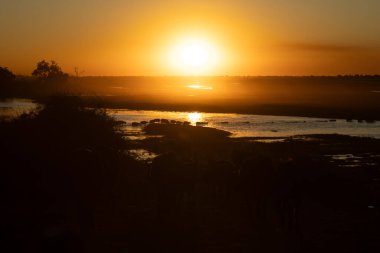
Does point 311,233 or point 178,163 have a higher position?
point 178,163

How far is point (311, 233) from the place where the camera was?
15.3 metres

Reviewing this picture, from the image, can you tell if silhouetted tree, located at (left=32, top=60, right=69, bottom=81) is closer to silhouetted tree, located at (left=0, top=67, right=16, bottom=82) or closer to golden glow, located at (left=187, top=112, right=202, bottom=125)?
silhouetted tree, located at (left=0, top=67, right=16, bottom=82)

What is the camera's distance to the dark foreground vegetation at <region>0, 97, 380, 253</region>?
45.1 feet

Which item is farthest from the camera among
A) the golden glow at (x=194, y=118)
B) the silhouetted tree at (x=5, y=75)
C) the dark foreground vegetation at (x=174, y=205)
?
the silhouetted tree at (x=5, y=75)

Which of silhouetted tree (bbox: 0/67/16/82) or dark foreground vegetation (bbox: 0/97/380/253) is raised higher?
silhouetted tree (bbox: 0/67/16/82)

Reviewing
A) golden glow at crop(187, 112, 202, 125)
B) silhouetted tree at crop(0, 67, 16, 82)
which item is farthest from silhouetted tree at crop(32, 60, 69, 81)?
golden glow at crop(187, 112, 202, 125)

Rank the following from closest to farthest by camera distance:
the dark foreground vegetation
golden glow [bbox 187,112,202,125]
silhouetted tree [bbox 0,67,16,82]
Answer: the dark foreground vegetation < golden glow [bbox 187,112,202,125] < silhouetted tree [bbox 0,67,16,82]

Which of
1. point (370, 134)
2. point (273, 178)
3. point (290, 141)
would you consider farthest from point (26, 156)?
point (370, 134)

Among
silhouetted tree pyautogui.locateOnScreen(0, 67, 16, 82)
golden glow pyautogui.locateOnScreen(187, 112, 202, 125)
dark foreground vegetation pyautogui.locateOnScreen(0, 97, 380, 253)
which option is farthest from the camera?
silhouetted tree pyautogui.locateOnScreen(0, 67, 16, 82)

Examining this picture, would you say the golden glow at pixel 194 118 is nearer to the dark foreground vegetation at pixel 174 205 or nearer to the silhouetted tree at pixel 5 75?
the dark foreground vegetation at pixel 174 205

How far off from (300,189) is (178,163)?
4109mm

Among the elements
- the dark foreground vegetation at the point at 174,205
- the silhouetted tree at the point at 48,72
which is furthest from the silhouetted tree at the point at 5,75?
the dark foreground vegetation at the point at 174,205

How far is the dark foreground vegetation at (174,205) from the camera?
13748 millimetres

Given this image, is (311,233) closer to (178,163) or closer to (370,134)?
(178,163)
